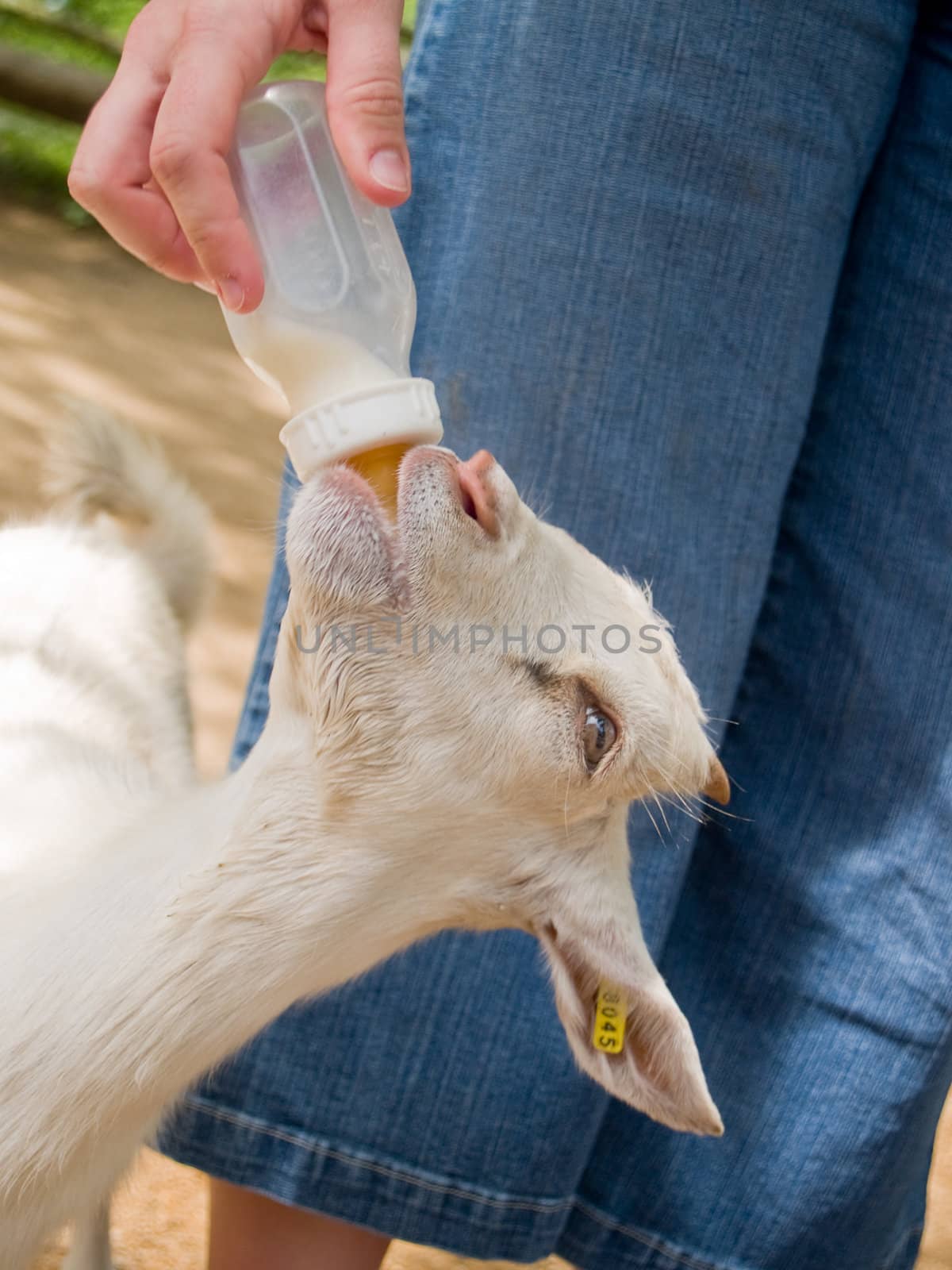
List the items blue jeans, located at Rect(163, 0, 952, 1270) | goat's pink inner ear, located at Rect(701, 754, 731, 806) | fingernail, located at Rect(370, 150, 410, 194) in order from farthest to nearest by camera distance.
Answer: blue jeans, located at Rect(163, 0, 952, 1270) < goat's pink inner ear, located at Rect(701, 754, 731, 806) < fingernail, located at Rect(370, 150, 410, 194)

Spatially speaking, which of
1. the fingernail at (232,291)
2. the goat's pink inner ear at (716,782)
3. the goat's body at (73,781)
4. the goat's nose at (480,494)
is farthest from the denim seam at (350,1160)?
the fingernail at (232,291)

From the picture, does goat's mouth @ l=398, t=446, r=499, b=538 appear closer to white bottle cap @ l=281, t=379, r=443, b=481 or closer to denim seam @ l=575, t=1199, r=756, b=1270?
white bottle cap @ l=281, t=379, r=443, b=481

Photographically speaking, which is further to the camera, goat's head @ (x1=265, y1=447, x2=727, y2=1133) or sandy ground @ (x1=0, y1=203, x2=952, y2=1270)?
sandy ground @ (x1=0, y1=203, x2=952, y2=1270)

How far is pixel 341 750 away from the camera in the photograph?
1.22 m

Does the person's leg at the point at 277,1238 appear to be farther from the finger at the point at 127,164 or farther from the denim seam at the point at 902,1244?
the finger at the point at 127,164

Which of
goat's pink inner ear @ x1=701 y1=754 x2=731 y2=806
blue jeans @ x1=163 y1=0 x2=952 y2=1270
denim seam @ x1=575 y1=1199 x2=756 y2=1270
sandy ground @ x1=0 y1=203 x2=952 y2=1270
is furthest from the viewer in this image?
sandy ground @ x1=0 y1=203 x2=952 y2=1270

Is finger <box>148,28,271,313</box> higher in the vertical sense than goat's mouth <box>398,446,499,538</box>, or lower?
higher

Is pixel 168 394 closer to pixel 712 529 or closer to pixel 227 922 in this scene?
pixel 712 529

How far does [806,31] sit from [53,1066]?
1538 mm

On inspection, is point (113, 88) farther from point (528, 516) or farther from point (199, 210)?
point (528, 516)

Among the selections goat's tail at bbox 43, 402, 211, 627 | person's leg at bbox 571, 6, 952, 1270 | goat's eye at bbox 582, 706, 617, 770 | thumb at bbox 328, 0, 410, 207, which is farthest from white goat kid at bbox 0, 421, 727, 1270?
goat's tail at bbox 43, 402, 211, 627

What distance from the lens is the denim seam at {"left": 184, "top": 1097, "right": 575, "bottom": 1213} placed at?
1708mm

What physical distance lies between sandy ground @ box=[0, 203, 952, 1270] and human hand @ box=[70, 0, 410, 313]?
140 centimetres

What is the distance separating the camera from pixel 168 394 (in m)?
4.09
